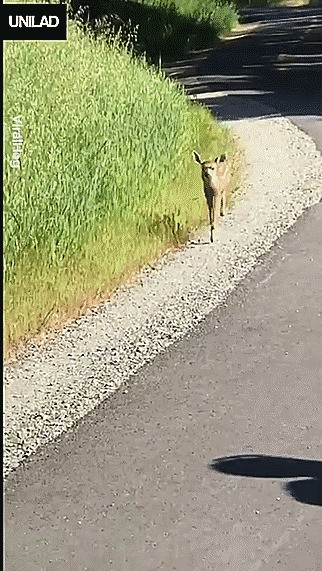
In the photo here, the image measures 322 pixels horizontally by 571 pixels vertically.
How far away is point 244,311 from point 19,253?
78.4 inches

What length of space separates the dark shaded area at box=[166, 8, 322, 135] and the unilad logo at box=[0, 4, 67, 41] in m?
11.4

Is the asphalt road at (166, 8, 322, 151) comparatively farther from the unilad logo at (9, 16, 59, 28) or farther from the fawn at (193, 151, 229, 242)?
the unilad logo at (9, 16, 59, 28)

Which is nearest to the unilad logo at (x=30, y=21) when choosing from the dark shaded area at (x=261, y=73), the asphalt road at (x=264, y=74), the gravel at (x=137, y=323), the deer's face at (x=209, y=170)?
the gravel at (x=137, y=323)

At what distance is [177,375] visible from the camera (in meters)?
7.70

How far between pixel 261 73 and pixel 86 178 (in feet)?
56.9

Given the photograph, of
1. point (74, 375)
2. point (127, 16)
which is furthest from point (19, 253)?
point (127, 16)

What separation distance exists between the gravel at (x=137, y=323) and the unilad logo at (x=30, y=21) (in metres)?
2.18

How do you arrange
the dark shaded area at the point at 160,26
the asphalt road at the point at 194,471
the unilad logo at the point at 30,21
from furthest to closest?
the dark shaded area at the point at 160,26, the unilad logo at the point at 30,21, the asphalt road at the point at 194,471

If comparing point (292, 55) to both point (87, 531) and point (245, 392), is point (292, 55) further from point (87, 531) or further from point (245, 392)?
point (87, 531)

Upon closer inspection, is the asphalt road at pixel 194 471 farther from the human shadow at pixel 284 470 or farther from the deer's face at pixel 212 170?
the deer's face at pixel 212 170

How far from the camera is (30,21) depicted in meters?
9.00

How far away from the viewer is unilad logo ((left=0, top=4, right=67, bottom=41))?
340 inches

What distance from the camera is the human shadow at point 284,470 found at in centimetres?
588

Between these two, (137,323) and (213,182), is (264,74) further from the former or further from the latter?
(137,323)
